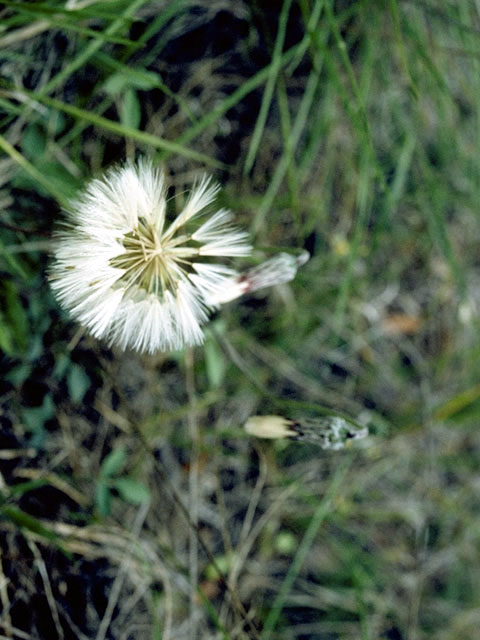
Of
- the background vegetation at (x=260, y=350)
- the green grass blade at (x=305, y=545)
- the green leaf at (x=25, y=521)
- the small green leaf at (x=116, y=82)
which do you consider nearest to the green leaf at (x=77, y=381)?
the background vegetation at (x=260, y=350)

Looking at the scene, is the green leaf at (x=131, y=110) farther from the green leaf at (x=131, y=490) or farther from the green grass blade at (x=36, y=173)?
the green leaf at (x=131, y=490)

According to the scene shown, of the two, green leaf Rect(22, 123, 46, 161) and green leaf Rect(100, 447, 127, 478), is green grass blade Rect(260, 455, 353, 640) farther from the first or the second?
green leaf Rect(22, 123, 46, 161)

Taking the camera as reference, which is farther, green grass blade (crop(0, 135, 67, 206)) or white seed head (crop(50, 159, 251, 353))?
green grass blade (crop(0, 135, 67, 206))

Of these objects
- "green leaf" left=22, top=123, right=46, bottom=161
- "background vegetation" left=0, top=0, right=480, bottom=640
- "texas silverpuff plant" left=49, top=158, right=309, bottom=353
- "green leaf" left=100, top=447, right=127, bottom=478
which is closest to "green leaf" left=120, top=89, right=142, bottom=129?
"background vegetation" left=0, top=0, right=480, bottom=640

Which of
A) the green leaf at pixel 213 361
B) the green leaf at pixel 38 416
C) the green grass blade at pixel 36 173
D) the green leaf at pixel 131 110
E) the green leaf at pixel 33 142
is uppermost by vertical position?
the green leaf at pixel 131 110

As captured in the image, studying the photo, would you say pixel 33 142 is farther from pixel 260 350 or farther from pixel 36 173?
pixel 260 350

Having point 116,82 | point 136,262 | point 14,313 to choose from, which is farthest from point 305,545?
point 116,82
